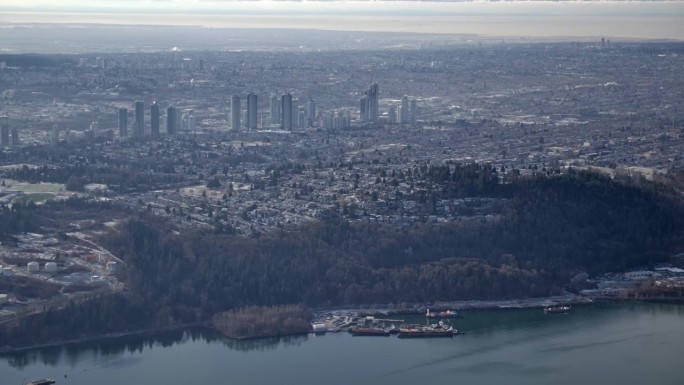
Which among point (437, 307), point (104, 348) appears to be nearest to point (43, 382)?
point (104, 348)

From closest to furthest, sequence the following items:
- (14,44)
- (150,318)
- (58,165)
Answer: (150,318)
(58,165)
(14,44)

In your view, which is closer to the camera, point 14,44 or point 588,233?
point 588,233

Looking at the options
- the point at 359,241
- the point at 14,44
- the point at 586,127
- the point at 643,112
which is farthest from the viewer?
the point at 14,44

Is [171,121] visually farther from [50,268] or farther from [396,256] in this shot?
[50,268]

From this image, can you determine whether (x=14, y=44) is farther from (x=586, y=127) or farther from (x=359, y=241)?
(x=359, y=241)

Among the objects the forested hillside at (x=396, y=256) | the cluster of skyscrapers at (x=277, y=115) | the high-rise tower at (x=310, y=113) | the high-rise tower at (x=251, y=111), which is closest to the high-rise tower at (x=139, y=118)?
the cluster of skyscrapers at (x=277, y=115)

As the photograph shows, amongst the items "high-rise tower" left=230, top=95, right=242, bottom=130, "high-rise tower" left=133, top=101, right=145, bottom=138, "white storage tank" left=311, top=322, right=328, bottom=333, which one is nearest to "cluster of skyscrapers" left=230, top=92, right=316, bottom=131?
"high-rise tower" left=230, top=95, right=242, bottom=130

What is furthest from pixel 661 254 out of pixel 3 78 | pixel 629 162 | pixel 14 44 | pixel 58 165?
pixel 14 44
